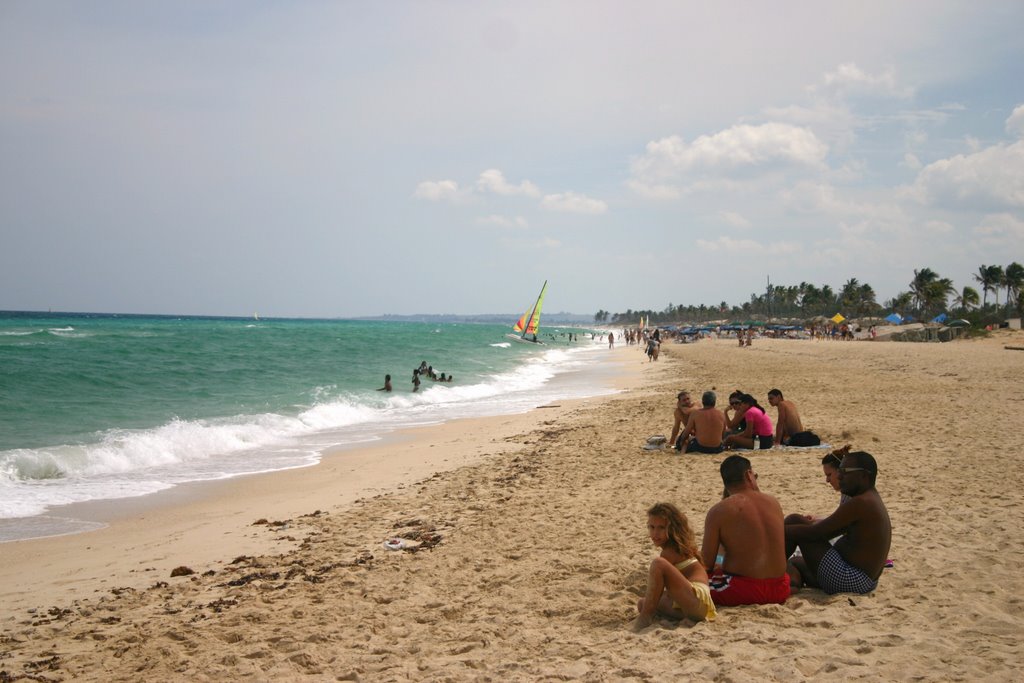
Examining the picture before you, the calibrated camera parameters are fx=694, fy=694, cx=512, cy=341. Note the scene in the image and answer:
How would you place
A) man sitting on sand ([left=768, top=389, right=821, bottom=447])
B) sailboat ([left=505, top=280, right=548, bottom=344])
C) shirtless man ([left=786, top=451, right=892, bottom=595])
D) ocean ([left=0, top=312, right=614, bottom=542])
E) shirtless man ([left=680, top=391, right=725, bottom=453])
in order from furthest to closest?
1. sailboat ([left=505, top=280, right=548, bottom=344])
2. ocean ([left=0, top=312, right=614, bottom=542])
3. man sitting on sand ([left=768, top=389, right=821, bottom=447])
4. shirtless man ([left=680, top=391, right=725, bottom=453])
5. shirtless man ([left=786, top=451, right=892, bottom=595])

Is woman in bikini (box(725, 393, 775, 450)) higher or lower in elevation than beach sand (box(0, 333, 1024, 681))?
higher

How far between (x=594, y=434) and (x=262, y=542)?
7026 millimetres

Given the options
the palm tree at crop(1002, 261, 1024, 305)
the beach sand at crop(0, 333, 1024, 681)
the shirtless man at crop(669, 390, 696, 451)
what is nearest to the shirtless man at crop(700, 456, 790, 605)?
the beach sand at crop(0, 333, 1024, 681)

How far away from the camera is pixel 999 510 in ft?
20.6

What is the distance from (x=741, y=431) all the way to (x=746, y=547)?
618 cm

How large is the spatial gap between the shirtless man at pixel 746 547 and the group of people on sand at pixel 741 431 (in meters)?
5.29

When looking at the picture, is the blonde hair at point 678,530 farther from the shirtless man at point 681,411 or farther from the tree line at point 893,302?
the tree line at point 893,302

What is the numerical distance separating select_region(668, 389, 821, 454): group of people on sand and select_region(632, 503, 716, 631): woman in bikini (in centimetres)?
551

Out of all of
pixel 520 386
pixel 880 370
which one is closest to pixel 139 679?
pixel 520 386

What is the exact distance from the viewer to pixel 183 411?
17.2 metres

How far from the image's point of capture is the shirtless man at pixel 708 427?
9.88 meters

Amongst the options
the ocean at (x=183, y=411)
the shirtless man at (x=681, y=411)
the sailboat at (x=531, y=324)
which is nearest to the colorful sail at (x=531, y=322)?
the sailboat at (x=531, y=324)

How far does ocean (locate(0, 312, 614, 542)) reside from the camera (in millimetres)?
10430

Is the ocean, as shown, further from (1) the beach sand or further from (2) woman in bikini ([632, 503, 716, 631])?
(2) woman in bikini ([632, 503, 716, 631])
